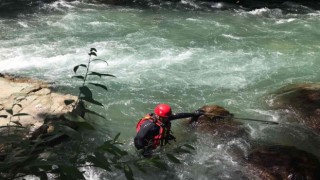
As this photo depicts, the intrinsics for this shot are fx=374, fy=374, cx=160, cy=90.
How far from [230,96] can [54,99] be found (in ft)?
11.7

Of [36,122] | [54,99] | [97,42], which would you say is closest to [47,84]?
[54,99]

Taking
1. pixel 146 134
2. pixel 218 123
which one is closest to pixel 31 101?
pixel 146 134

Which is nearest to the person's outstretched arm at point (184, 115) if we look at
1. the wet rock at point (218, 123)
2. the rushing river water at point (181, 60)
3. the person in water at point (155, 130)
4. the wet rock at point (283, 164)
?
the person in water at point (155, 130)

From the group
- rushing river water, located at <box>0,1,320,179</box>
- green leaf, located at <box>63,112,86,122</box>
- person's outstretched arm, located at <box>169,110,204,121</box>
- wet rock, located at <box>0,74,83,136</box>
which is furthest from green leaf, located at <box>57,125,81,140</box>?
person's outstretched arm, located at <box>169,110,204,121</box>

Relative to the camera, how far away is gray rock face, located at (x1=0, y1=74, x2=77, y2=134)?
230 inches

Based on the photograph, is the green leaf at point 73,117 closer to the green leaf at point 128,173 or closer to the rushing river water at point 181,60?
the green leaf at point 128,173

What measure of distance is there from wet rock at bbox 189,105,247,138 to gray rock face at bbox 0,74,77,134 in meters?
2.24

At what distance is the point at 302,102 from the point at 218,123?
1.91m

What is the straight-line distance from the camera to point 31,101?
643cm

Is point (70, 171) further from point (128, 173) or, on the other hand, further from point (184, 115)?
point (184, 115)

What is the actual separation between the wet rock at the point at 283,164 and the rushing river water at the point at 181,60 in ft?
0.84

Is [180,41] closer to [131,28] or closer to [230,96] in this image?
[131,28]

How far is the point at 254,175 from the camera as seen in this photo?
5.21 m

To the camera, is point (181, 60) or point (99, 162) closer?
point (99, 162)
